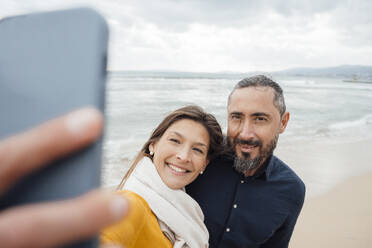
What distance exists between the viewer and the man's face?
2312 mm

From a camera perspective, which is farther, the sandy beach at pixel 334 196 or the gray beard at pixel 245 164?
the sandy beach at pixel 334 196

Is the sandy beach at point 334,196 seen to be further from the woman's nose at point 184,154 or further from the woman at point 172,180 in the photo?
the woman's nose at point 184,154

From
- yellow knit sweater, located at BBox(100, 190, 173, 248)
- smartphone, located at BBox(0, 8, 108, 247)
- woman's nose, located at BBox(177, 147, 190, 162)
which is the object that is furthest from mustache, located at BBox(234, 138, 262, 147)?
smartphone, located at BBox(0, 8, 108, 247)

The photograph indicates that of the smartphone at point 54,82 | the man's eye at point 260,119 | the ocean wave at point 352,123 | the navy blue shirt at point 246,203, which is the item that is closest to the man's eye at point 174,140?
the navy blue shirt at point 246,203

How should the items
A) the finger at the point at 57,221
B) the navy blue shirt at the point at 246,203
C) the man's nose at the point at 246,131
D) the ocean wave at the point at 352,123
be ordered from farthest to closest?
the ocean wave at the point at 352,123 < the man's nose at the point at 246,131 < the navy blue shirt at the point at 246,203 < the finger at the point at 57,221

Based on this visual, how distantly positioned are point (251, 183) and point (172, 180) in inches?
31.3

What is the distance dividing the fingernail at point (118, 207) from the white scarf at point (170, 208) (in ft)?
4.41

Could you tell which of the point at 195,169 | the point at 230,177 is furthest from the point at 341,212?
the point at 195,169

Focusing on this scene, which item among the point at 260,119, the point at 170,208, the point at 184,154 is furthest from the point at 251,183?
the point at 170,208

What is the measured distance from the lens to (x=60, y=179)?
1.51 feet

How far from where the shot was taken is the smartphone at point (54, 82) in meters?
0.46

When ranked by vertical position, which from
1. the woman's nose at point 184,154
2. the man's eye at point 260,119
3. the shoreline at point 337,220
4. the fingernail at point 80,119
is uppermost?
the fingernail at point 80,119

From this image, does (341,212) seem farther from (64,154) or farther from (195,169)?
(64,154)

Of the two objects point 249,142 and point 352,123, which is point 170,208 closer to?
point 249,142
